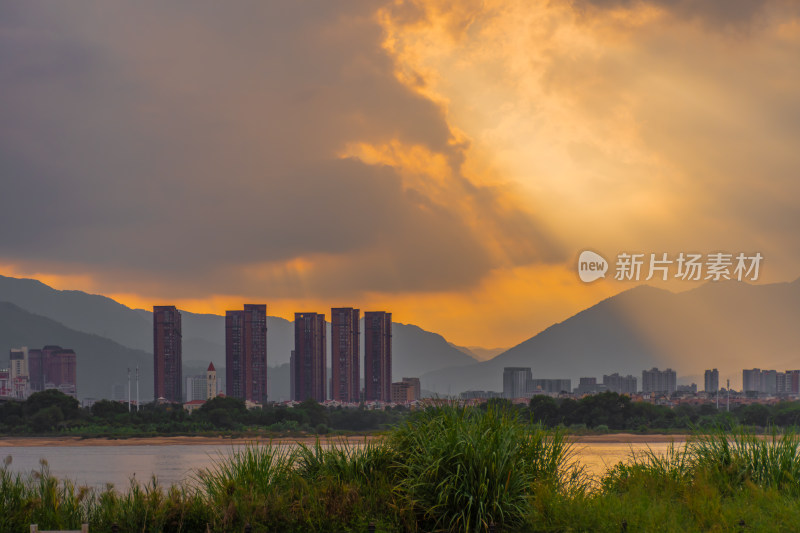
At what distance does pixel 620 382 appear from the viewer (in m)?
132

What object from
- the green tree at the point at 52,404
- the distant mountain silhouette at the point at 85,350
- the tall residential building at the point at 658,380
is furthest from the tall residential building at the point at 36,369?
the tall residential building at the point at 658,380

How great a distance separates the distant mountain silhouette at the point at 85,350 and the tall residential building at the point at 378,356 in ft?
171

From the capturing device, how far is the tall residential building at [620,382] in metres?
131

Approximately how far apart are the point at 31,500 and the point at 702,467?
344 inches

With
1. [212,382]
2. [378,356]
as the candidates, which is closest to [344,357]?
[378,356]

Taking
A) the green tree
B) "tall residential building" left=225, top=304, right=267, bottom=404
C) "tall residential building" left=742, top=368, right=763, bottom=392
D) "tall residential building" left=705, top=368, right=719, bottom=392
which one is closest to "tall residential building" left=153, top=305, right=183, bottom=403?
"tall residential building" left=225, top=304, right=267, bottom=404

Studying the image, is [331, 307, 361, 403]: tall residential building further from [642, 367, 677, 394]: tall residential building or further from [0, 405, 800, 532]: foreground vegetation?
[0, 405, 800, 532]: foreground vegetation

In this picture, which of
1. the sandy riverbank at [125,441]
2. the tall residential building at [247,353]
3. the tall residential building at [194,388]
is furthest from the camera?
the tall residential building at [194,388]

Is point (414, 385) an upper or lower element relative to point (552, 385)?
upper

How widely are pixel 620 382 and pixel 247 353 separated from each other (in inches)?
2293

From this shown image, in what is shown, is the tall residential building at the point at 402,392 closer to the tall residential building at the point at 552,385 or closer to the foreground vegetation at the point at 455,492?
the tall residential building at the point at 552,385

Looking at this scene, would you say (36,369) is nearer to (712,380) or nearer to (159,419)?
(159,419)

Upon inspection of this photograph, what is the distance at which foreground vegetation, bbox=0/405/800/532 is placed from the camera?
378 inches

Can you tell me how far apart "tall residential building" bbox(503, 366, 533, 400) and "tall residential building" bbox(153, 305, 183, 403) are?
4414cm
